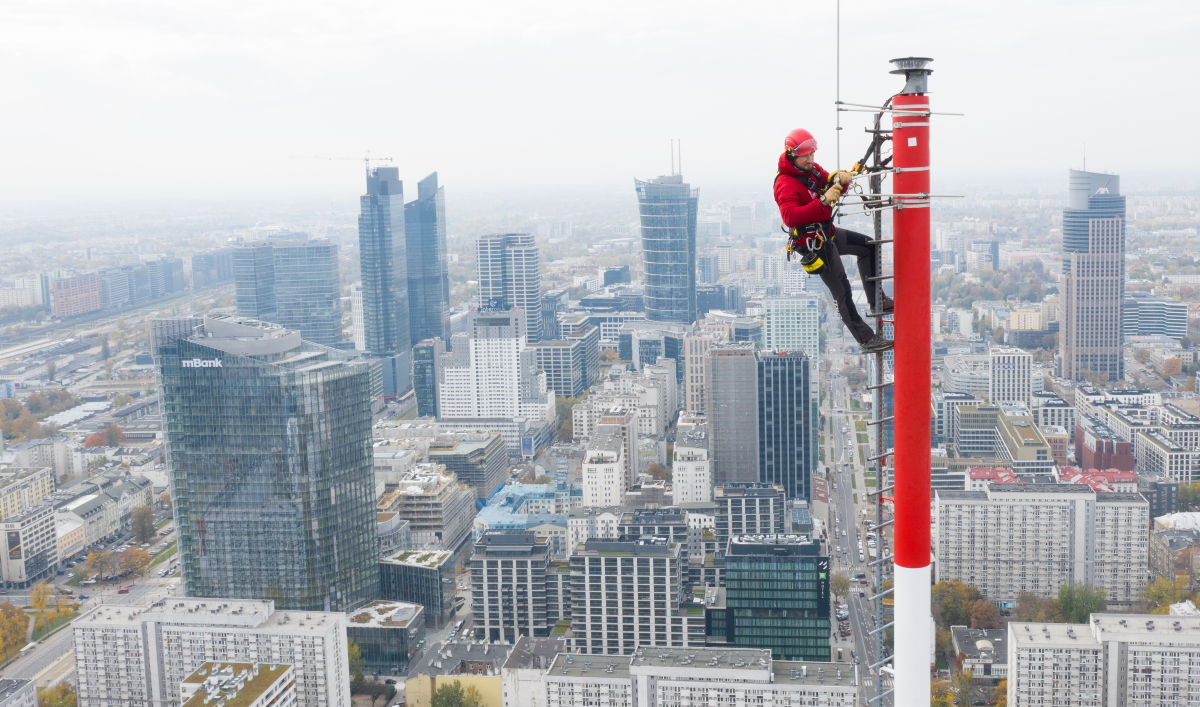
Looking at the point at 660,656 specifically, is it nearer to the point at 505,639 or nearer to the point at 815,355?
the point at 505,639

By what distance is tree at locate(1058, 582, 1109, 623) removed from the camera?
1140 cm

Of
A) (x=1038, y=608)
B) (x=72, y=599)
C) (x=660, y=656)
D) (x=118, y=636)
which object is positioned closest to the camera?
(x=660, y=656)

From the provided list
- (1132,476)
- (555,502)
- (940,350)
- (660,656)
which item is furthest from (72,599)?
(940,350)

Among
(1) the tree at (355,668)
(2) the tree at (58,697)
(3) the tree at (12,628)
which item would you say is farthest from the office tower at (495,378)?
(2) the tree at (58,697)

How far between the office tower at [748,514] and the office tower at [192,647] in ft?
16.7

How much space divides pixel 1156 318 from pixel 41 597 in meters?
23.3

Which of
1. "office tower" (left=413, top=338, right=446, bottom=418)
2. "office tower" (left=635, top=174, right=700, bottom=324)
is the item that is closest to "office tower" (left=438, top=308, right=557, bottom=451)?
"office tower" (left=413, top=338, right=446, bottom=418)

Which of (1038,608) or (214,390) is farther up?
(214,390)

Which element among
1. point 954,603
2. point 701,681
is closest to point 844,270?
point 701,681

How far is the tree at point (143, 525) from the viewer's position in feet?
50.6

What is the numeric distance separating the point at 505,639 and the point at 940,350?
1486 cm

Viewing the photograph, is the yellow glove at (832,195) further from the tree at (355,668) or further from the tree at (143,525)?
the tree at (143,525)

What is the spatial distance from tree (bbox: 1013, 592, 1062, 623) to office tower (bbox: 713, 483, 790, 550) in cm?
269

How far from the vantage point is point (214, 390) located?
38.8 feet
